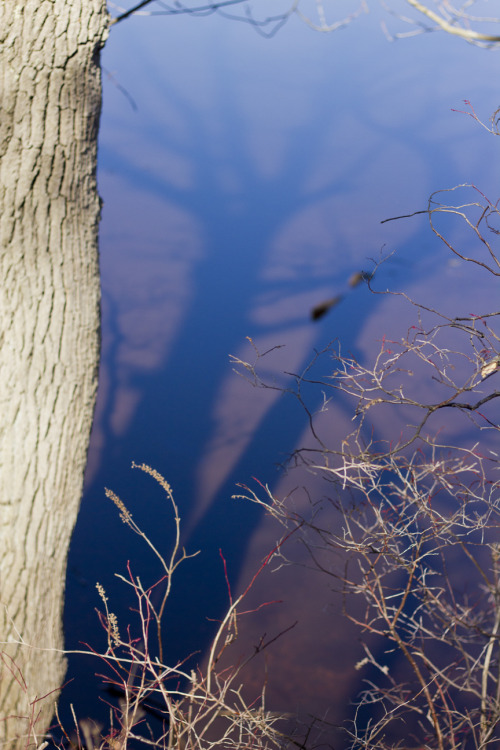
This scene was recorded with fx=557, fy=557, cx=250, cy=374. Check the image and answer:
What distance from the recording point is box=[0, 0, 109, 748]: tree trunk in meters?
1.36

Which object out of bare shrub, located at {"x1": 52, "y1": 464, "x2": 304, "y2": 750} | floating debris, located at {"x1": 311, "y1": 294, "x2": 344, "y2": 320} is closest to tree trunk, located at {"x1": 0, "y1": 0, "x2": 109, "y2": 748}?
bare shrub, located at {"x1": 52, "y1": 464, "x2": 304, "y2": 750}

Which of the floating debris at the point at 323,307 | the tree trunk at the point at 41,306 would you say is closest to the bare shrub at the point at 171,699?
the tree trunk at the point at 41,306

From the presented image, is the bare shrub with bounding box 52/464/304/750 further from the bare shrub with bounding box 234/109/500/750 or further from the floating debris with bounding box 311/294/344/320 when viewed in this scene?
the floating debris with bounding box 311/294/344/320

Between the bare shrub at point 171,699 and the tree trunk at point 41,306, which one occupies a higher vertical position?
the tree trunk at point 41,306

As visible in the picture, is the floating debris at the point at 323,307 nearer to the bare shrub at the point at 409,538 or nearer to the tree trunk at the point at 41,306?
the bare shrub at the point at 409,538

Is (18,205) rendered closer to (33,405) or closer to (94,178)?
(94,178)

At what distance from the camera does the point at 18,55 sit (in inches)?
53.5

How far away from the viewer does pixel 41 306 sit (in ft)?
4.58

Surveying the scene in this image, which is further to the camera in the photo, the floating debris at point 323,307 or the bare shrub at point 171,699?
the floating debris at point 323,307

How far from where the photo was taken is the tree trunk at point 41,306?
136cm

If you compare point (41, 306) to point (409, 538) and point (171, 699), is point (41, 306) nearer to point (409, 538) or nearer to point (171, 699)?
point (171, 699)

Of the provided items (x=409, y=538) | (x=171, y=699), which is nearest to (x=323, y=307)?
(x=409, y=538)

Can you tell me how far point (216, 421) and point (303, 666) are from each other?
1.66 meters

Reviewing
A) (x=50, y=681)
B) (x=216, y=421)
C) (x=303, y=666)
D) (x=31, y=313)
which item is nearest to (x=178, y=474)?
(x=216, y=421)
